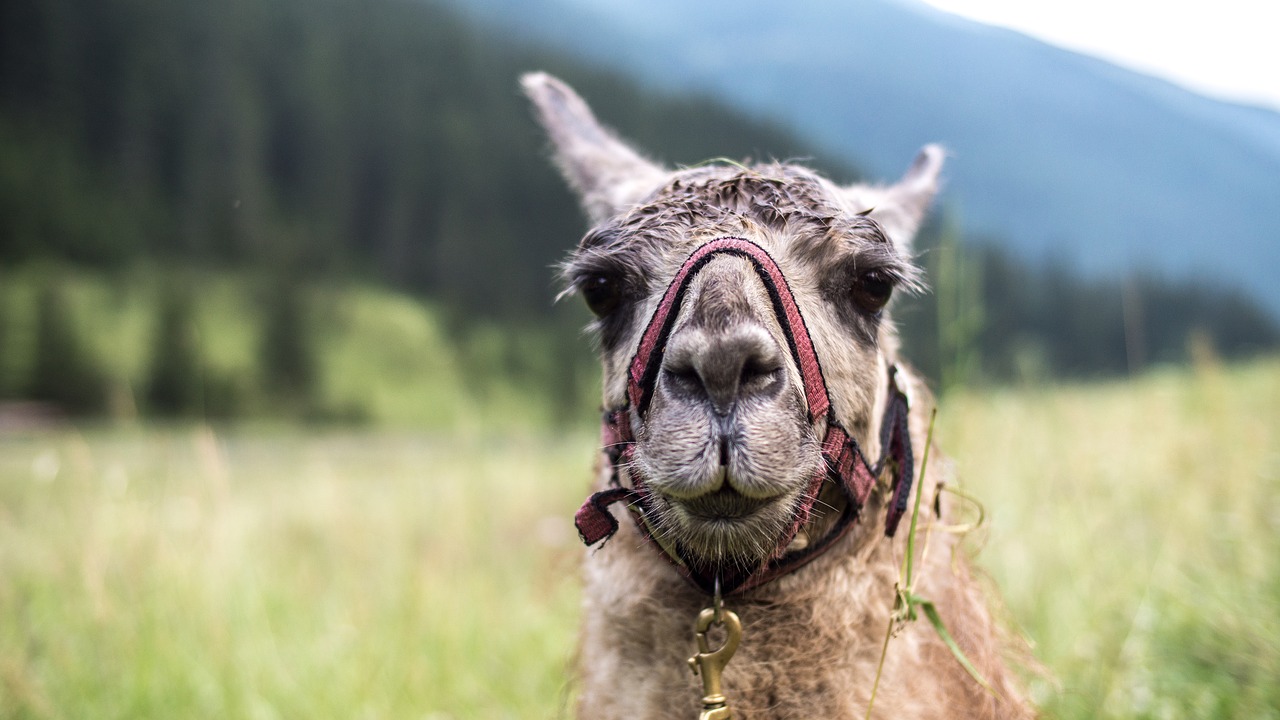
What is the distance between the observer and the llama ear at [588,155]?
2.47 metres

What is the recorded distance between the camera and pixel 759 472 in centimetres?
140

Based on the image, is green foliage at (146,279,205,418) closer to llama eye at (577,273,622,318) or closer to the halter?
llama eye at (577,273,622,318)

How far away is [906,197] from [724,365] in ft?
4.66

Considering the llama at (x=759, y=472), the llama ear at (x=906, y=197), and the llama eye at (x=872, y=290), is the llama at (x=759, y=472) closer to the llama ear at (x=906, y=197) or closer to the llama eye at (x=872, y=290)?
the llama eye at (x=872, y=290)

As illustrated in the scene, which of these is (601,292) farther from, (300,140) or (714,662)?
(300,140)

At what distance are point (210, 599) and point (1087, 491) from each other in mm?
5585

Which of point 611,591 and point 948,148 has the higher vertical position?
point 948,148

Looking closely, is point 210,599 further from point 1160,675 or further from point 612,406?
point 1160,675

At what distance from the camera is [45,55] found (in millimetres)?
18000

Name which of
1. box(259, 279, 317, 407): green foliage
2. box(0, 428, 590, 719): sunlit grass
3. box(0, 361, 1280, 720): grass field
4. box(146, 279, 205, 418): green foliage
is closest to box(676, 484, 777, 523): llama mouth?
box(0, 361, 1280, 720): grass field

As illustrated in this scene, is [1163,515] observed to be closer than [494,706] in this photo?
No

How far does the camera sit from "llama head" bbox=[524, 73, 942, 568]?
1406mm

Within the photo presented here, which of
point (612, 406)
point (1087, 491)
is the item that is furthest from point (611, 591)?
point (1087, 491)

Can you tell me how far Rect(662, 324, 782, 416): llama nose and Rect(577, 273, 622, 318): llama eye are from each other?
1.62 feet
